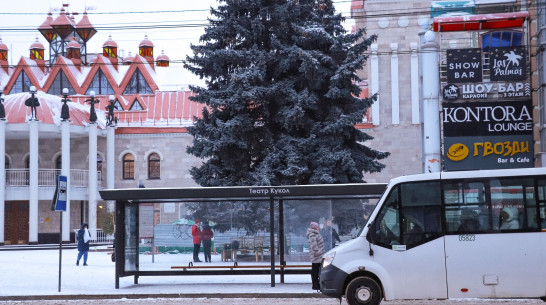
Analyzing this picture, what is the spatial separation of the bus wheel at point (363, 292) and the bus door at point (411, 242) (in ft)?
0.63

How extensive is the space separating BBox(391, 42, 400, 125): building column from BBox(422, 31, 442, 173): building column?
14868mm

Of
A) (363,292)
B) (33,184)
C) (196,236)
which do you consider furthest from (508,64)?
(33,184)

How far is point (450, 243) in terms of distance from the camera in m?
13.4

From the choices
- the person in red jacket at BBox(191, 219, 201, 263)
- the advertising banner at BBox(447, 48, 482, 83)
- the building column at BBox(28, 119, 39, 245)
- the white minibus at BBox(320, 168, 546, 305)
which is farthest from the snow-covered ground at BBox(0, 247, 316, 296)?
the building column at BBox(28, 119, 39, 245)

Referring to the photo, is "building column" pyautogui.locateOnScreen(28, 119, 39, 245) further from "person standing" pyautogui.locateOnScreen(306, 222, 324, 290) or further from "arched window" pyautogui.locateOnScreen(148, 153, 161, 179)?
"person standing" pyautogui.locateOnScreen(306, 222, 324, 290)

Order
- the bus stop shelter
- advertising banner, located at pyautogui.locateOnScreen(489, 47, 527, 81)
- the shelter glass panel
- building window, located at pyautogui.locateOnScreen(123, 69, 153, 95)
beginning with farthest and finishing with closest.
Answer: building window, located at pyautogui.locateOnScreen(123, 69, 153, 95), advertising banner, located at pyautogui.locateOnScreen(489, 47, 527, 81), the shelter glass panel, the bus stop shelter

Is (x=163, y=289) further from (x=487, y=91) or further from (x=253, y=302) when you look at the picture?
(x=487, y=91)

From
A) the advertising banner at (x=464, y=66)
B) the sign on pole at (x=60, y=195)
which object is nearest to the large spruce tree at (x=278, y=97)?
the advertising banner at (x=464, y=66)

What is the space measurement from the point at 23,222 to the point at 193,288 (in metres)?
35.7

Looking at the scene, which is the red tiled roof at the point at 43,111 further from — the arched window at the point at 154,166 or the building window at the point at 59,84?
the building window at the point at 59,84

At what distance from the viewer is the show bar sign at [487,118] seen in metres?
30.5

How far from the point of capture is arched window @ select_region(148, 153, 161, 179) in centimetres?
5456

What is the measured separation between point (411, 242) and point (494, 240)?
4.51 feet

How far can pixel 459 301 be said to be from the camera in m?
15.1
